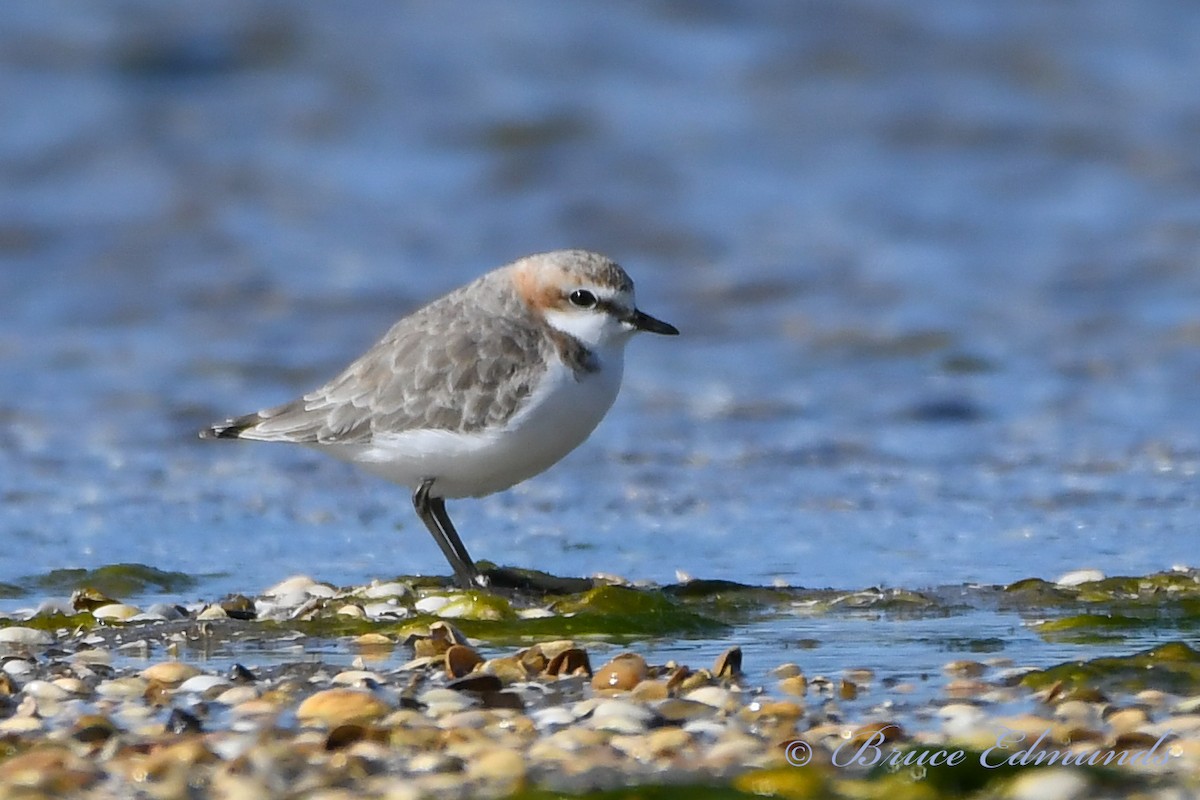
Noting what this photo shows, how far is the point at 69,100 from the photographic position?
14.2 m

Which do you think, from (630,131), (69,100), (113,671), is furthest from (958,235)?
(113,671)

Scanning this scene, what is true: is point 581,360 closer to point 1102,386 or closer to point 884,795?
point 884,795

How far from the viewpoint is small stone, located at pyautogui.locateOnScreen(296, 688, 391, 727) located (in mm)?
4258

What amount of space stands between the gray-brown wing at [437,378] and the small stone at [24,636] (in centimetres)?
130

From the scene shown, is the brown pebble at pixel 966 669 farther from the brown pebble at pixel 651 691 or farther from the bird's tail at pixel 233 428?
the bird's tail at pixel 233 428

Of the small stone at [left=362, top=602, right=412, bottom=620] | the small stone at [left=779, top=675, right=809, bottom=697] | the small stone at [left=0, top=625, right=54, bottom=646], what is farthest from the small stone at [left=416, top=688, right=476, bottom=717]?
the small stone at [left=0, top=625, right=54, bottom=646]

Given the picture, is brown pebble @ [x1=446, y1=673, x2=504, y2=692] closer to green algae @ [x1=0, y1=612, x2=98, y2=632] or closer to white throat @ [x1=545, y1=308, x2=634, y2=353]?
green algae @ [x1=0, y1=612, x2=98, y2=632]

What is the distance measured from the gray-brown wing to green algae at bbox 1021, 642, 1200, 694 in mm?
2004

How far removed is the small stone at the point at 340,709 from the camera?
14.0ft

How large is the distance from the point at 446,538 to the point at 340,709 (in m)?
1.86

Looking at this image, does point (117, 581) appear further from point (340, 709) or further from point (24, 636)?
point (340, 709)

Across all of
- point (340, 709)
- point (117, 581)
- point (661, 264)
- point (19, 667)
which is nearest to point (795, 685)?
point (340, 709)

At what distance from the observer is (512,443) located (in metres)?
5.85

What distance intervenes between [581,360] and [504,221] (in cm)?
691
